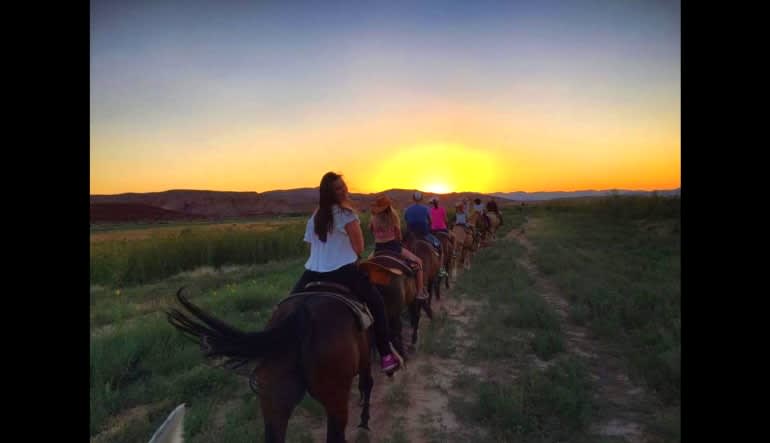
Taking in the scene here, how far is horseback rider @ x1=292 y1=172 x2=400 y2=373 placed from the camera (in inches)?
141

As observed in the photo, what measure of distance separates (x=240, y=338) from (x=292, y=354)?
38 cm

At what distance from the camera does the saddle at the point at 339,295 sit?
3.31 metres

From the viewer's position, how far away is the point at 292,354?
2.92 m

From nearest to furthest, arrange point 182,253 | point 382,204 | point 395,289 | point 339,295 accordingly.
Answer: point 339,295
point 395,289
point 382,204
point 182,253

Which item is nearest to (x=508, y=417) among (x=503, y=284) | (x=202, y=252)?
(x=503, y=284)

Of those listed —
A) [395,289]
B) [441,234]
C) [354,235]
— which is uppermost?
[354,235]

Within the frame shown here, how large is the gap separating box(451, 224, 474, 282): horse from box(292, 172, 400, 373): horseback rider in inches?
353

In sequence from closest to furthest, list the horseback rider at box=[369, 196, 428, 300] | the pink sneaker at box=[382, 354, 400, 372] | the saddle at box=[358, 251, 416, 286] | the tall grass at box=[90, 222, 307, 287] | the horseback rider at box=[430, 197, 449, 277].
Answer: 1. the pink sneaker at box=[382, 354, 400, 372]
2. the saddle at box=[358, 251, 416, 286]
3. the horseback rider at box=[369, 196, 428, 300]
4. the horseback rider at box=[430, 197, 449, 277]
5. the tall grass at box=[90, 222, 307, 287]

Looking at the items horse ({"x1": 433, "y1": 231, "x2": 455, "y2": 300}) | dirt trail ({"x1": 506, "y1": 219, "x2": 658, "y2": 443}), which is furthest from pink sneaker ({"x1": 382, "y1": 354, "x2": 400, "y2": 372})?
horse ({"x1": 433, "y1": 231, "x2": 455, "y2": 300})

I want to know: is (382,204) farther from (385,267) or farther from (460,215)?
(460,215)

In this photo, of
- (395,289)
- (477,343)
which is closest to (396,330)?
(395,289)

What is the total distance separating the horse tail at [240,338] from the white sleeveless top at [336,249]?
0.72 metres

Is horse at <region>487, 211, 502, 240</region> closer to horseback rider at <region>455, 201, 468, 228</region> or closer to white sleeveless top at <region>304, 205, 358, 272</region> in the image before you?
horseback rider at <region>455, 201, 468, 228</region>
